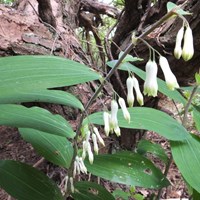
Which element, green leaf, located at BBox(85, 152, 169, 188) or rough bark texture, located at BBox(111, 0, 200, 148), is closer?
green leaf, located at BBox(85, 152, 169, 188)

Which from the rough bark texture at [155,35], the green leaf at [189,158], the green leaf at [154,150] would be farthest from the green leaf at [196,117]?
the rough bark texture at [155,35]

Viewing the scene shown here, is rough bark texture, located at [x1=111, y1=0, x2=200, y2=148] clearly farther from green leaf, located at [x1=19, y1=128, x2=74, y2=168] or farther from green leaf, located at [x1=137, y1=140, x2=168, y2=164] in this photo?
green leaf, located at [x1=19, y1=128, x2=74, y2=168]

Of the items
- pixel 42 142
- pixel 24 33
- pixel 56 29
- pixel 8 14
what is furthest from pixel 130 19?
pixel 42 142

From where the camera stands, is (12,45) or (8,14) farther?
(8,14)

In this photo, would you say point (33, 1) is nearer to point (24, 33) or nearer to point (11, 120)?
point (24, 33)

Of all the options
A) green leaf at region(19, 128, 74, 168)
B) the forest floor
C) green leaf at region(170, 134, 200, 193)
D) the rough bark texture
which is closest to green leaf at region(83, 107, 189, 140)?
green leaf at region(170, 134, 200, 193)

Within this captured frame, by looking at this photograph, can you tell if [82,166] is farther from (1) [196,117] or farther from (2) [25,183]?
(1) [196,117]
